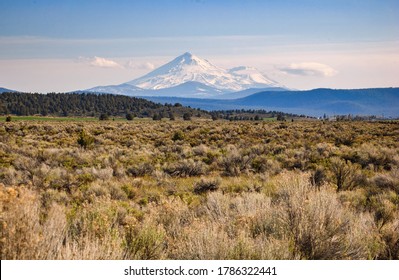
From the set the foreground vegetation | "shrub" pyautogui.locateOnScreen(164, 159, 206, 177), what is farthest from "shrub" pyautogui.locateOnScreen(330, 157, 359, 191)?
"shrub" pyautogui.locateOnScreen(164, 159, 206, 177)

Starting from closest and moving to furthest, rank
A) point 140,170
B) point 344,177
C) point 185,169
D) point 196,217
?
1. point 196,217
2. point 344,177
3. point 140,170
4. point 185,169

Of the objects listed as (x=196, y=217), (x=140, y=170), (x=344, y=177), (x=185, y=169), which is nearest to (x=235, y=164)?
(x=185, y=169)

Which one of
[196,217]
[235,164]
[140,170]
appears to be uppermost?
[196,217]

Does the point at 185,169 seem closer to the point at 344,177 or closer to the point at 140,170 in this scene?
the point at 140,170

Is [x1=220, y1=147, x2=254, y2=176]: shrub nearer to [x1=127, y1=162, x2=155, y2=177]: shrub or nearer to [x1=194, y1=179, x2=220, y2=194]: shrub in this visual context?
[x1=194, y1=179, x2=220, y2=194]: shrub

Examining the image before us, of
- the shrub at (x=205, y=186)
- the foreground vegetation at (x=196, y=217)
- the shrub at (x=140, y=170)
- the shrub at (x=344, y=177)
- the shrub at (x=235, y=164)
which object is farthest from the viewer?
the shrub at (x=235, y=164)

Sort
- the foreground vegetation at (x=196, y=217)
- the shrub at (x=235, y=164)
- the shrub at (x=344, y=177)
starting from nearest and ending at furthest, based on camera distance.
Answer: the foreground vegetation at (x=196, y=217), the shrub at (x=344, y=177), the shrub at (x=235, y=164)

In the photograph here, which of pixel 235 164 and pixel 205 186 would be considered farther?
pixel 235 164

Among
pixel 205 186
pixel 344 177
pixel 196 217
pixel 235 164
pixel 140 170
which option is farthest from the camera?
pixel 235 164

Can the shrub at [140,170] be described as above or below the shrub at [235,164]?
below

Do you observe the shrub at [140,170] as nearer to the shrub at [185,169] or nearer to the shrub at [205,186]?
the shrub at [185,169]

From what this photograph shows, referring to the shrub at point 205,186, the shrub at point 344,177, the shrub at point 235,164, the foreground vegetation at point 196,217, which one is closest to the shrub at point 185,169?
the foreground vegetation at point 196,217

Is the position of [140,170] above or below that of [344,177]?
below

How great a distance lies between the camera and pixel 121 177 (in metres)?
13.8
